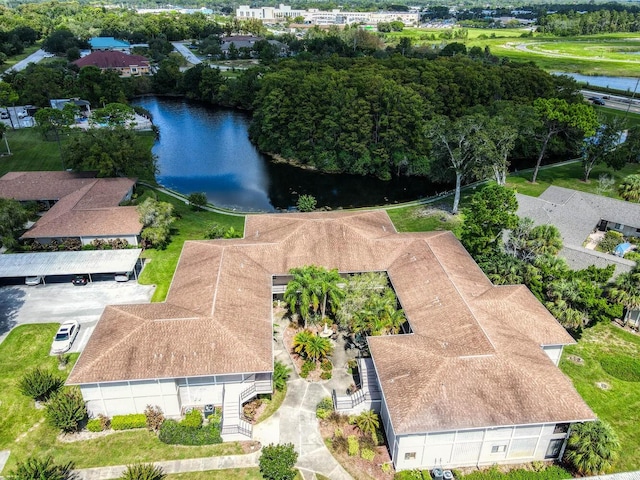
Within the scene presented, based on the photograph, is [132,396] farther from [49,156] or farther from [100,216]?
[49,156]

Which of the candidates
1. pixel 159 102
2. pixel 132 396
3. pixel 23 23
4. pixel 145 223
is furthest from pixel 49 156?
pixel 23 23

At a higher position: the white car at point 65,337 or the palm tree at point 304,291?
the palm tree at point 304,291

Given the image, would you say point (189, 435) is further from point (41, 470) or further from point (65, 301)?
point (65, 301)

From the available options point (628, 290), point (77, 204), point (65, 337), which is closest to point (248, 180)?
point (77, 204)

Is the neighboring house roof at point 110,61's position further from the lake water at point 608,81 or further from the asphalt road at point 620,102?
the lake water at point 608,81

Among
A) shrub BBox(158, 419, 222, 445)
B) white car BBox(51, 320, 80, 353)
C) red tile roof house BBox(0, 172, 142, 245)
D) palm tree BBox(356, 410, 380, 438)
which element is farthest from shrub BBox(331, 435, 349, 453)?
red tile roof house BBox(0, 172, 142, 245)

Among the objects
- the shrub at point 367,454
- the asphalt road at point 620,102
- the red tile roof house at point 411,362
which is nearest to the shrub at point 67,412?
the red tile roof house at point 411,362

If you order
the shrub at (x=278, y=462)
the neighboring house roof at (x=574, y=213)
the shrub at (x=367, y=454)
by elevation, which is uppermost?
the neighboring house roof at (x=574, y=213)
